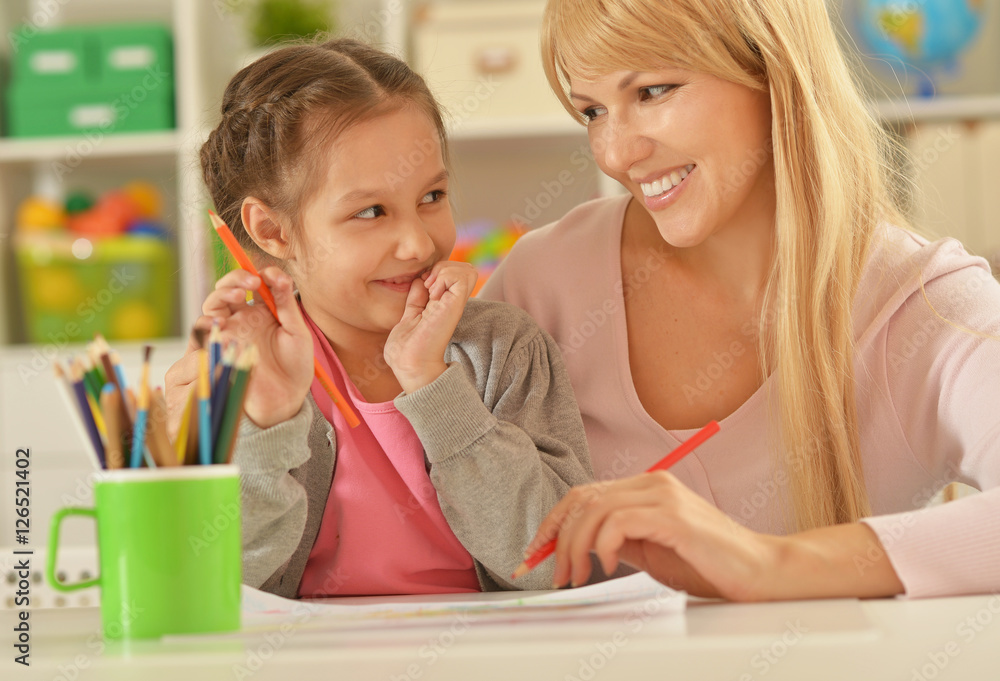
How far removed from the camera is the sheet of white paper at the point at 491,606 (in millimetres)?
623

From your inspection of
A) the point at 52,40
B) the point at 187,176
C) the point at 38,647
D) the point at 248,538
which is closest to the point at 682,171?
the point at 248,538

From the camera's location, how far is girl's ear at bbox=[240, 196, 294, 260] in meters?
1.08

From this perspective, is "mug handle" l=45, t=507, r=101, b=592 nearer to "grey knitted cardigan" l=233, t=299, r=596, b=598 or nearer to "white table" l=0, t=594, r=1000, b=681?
"white table" l=0, t=594, r=1000, b=681

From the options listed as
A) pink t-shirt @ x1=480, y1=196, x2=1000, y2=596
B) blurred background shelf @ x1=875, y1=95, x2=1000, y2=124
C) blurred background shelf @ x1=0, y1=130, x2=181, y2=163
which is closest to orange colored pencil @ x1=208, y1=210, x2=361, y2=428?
pink t-shirt @ x1=480, y1=196, x2=1000, y2=596

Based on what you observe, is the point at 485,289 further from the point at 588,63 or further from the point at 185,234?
the point at 185,234

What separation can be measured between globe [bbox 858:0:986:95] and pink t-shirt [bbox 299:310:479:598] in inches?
83.3

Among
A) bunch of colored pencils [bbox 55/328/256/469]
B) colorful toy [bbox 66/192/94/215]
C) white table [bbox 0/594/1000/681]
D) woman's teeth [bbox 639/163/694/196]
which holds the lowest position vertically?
white table [bbox 0/594/1000/681]

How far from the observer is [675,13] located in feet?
3.38

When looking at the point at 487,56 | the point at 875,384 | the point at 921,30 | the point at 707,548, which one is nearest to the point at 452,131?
the point at 487,56

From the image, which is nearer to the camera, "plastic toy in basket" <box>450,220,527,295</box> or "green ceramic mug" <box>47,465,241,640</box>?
"green ceramic mug" <box>47,465,241,640</box>

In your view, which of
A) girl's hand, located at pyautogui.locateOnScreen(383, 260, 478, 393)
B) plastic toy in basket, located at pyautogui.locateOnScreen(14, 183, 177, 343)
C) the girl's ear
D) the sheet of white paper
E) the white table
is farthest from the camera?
plastic toy in basket, located at pyautogui.locateOnScreen(14, 183, 177, 343)

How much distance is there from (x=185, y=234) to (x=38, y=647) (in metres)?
2.18

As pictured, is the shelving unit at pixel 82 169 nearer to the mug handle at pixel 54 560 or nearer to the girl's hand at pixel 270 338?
the girl's hand at pixel 270 338

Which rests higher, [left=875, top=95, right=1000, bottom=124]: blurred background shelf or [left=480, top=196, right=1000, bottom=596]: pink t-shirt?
[left=875, top=95, right=1000, bottom=124]: blurred background shelf
